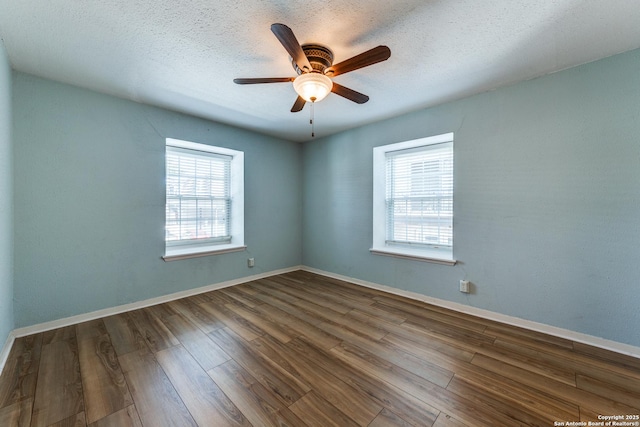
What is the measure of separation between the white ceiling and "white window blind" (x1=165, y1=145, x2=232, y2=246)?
3.19ft

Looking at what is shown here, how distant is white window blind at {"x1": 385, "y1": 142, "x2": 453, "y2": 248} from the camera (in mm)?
3041

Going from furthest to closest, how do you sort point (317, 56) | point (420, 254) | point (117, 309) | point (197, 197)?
point (197, 197)
point (420, 254)
point (117, 309)
point (317, 56)

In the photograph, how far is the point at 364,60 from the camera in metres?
1.62

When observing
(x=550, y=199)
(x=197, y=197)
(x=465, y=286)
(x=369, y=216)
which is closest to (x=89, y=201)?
(x=197, y=197)

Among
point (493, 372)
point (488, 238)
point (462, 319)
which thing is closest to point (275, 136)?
point (488, 238)

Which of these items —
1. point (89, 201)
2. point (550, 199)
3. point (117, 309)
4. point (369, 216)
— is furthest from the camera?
point (369, 216)

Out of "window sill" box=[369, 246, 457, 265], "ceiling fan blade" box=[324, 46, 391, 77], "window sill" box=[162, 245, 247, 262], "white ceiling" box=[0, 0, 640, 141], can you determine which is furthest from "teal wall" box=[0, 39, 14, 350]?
"window sill" box=[369, 246, 457, 265]

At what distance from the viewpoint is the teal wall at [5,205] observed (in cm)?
181

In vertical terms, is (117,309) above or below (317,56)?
below

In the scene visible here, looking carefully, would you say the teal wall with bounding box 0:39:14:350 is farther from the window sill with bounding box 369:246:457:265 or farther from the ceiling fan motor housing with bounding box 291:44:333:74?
the window sill with bounding box 369:246:457:265

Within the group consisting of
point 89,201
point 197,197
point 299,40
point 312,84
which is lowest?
Answer: point 89,201

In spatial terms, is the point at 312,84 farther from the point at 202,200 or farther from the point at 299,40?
the point at 202,200

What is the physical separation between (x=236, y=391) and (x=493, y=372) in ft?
5.71

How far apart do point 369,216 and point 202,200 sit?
2.47m
